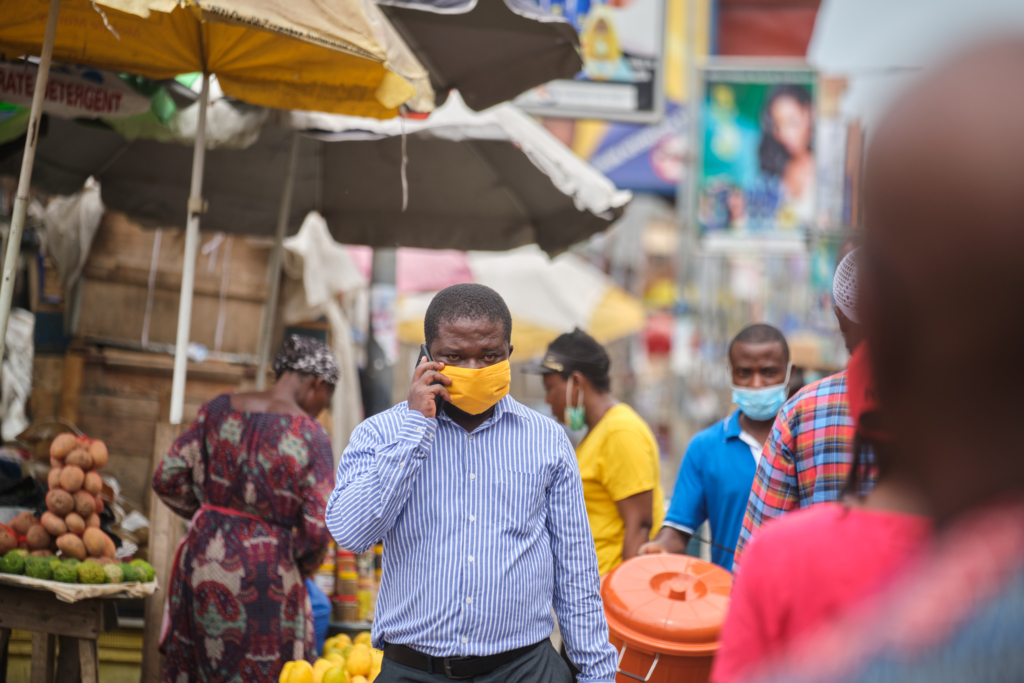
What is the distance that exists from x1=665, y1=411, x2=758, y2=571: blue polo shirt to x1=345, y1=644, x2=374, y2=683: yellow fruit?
1514mm

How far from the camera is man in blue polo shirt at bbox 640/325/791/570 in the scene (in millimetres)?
3883

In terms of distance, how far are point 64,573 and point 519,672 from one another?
89.3 inches

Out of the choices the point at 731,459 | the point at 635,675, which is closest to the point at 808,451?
the point at 635,675

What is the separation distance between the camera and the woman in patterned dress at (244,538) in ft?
12.8

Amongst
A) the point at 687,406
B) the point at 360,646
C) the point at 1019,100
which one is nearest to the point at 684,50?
the point at 687,406

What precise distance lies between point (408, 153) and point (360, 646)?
3.21 m

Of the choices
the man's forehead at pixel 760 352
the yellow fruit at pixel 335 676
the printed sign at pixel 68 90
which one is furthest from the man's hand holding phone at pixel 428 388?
the printed sign at pixel 68 90

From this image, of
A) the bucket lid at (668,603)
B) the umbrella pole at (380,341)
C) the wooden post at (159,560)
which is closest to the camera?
the bucket lid at (668,603)

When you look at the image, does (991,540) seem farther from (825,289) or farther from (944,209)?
(825,289)

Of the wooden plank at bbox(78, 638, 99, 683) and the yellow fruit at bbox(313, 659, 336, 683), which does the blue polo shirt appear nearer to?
the yellow fruit at bbox(313, 659, 336, 683)

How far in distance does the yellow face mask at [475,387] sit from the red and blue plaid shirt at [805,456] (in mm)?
830

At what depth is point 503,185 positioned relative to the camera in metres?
6.02

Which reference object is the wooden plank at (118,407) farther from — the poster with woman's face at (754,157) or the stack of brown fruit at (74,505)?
the poster with woman's face at (754,157)

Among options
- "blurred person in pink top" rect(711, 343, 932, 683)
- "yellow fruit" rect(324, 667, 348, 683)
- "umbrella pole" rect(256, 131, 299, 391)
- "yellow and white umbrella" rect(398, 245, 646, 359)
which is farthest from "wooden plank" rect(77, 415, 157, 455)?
"yellow and white umbrella" rect(398, 245, 646, 359)
